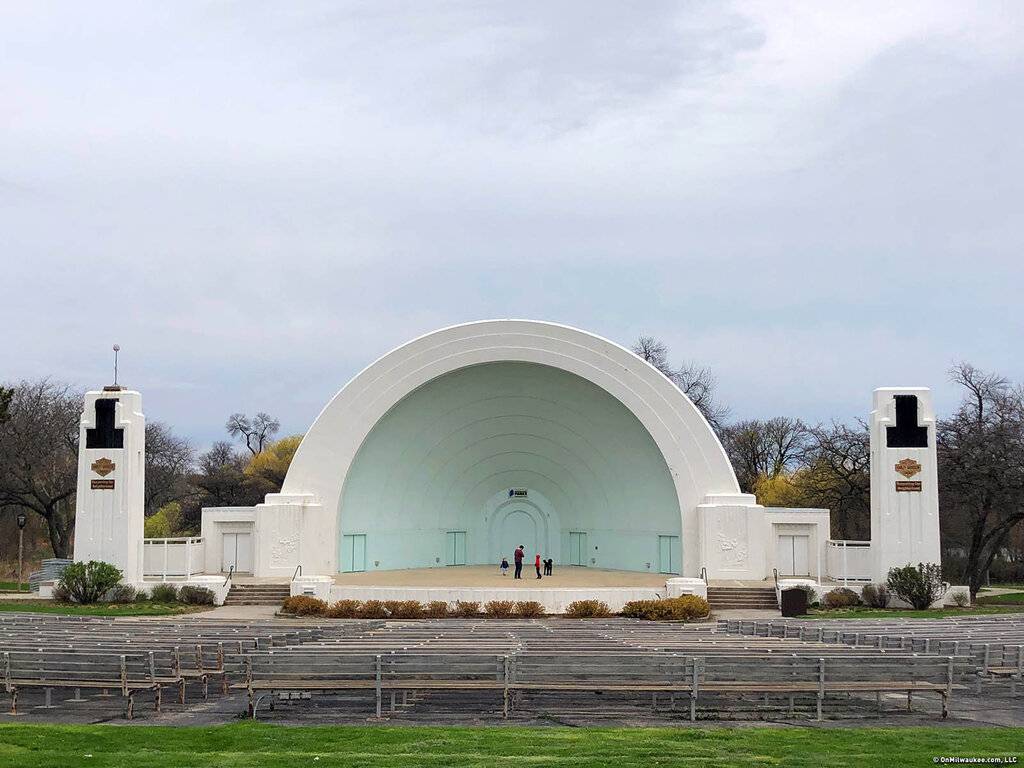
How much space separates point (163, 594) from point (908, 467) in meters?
21.9

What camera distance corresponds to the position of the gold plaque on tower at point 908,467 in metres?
32.1

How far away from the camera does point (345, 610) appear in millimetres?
29984

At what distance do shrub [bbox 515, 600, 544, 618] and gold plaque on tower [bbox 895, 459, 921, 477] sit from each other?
1123cm

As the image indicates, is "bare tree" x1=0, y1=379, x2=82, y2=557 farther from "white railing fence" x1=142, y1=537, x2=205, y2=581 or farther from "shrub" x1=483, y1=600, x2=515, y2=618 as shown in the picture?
"shrub" x1=483, y1=600, x2=515, y2=618

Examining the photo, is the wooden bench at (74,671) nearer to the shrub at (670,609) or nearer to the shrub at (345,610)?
the shrub at (345,610)

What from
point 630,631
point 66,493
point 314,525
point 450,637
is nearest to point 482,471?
point 314,525

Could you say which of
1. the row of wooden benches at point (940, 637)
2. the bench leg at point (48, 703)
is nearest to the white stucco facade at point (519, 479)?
the row of wooden benches at point (940, 637)

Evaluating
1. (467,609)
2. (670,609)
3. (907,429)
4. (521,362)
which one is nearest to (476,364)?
(521,362)

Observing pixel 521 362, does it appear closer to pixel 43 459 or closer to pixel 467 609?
pixel 467 609

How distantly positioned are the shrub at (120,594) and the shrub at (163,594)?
Answer: 602 millimetres

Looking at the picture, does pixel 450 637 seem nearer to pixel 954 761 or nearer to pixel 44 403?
pixel 954 761

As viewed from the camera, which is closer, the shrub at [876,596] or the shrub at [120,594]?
the shrub at [876,596]

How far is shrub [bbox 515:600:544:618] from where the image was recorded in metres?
29.6

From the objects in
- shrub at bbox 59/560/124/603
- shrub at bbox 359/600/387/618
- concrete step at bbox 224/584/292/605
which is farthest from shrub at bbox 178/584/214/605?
shrub at bbox 359/600/387/618
